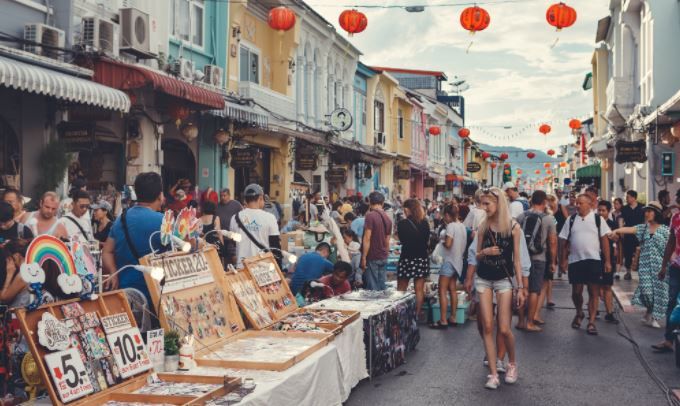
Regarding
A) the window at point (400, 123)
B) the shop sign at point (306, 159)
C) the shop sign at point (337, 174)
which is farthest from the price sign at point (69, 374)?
the window at point (400, 123)

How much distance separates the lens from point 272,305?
7.11 meters

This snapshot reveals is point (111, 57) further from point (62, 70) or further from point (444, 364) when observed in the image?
point (444, 364)

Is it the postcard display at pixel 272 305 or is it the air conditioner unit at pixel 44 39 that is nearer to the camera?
the postcard display at pixel 272 305

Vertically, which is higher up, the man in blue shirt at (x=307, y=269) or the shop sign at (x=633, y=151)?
the shop sign at (x=633, y=151)

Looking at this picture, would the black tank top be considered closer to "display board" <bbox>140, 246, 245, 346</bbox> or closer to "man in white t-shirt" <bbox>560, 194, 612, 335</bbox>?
"display board" <bbox>140, 246, 245, 346</bbox>

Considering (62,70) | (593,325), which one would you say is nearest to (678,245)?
(593,325)

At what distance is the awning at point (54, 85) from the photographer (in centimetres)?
931

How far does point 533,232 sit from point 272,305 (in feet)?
16.7

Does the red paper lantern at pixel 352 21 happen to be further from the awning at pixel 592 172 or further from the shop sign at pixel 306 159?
the awning at pixel 592 172

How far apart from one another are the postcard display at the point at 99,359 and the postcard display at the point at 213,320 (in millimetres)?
484

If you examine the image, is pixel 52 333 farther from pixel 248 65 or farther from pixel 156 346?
pixel 248 65

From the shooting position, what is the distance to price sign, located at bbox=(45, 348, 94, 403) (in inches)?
159

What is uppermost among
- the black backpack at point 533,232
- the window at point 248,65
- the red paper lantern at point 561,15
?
the window at point 248,65

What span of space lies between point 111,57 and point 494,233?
8.05 metres
